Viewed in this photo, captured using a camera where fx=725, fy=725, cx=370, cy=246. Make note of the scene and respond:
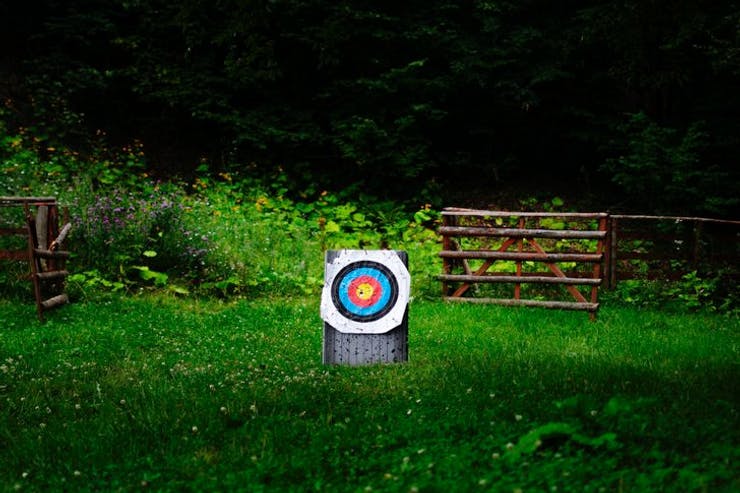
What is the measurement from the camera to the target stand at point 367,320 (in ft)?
23.8

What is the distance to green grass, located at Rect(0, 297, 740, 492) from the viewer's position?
13.4 feet

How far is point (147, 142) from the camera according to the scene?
19.2 meters

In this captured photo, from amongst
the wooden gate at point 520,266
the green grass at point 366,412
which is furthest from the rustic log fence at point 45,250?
the wooden gate at point 520,266

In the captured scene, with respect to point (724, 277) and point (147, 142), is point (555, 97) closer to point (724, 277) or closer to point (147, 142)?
point (724, 277)

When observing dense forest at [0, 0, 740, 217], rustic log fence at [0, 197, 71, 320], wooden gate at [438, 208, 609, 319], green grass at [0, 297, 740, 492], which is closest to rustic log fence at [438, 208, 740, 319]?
wooden gate at [438, 208, 609, 319]

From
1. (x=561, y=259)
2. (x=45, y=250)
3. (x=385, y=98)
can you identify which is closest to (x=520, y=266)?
(x=561, y=259)

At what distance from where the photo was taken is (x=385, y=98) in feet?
60.5

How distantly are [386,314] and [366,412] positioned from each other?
2.06 meters

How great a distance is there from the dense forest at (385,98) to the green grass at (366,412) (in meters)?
9.52

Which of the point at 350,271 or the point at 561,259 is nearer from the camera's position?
the point at 350,271

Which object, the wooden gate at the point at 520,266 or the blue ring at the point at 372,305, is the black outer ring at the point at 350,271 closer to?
the blue ring at the point at 372,305

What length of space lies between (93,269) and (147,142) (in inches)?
323

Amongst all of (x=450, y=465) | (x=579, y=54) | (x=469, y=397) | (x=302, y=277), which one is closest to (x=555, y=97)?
(x=579, y=54)

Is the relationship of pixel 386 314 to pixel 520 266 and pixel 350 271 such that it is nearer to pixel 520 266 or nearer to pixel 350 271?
pixel 350 271
